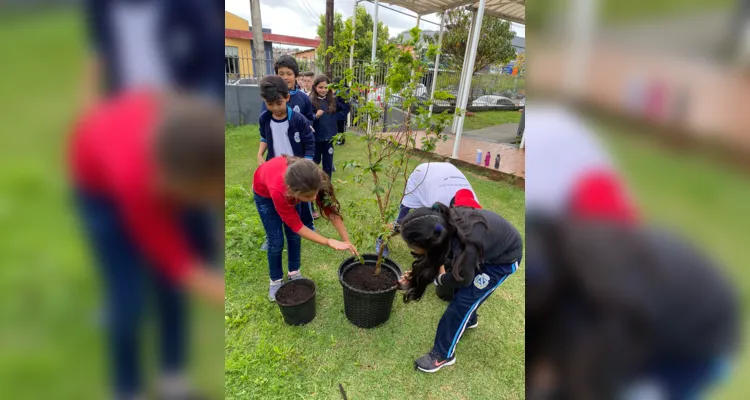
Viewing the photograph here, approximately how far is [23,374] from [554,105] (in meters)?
0.64

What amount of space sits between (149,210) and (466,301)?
2.49m

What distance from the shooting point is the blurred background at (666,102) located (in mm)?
284

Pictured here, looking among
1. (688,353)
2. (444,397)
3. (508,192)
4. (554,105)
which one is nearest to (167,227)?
(554,105)

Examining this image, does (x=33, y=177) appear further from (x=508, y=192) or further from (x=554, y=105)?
(x=508, y=192)

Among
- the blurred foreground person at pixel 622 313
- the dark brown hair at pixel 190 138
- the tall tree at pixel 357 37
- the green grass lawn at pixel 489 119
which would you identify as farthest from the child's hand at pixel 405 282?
the green grass lawn at pixel 489 119

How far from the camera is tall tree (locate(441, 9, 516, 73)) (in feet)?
51.7

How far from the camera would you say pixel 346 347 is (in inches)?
119

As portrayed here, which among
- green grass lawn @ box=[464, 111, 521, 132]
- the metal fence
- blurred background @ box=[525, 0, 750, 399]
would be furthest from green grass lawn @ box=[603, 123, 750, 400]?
green grass lawn @ box=[464, 111, 521, 132]

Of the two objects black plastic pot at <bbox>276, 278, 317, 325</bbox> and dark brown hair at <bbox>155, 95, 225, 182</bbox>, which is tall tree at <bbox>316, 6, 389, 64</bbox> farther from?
dark brown hair at <bbox>155, 95, 225, 182</bbox>

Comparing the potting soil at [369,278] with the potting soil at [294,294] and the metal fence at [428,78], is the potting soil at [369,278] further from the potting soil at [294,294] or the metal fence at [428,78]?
the metal fence at [428,78]

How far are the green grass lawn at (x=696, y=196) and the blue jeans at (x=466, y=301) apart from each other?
220 centimetres

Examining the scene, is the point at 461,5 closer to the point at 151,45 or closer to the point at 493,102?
the point at 151,45

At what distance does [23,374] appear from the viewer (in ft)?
1.21

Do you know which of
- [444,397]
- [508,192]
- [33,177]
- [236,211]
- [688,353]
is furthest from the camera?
[508,192]
